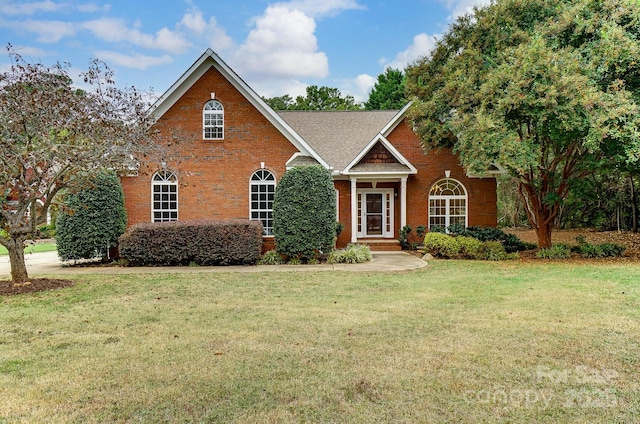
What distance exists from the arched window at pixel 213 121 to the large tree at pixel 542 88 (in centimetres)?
775

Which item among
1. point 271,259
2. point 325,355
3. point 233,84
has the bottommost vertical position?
point 325,355

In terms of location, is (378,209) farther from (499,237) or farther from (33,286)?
(33,286)

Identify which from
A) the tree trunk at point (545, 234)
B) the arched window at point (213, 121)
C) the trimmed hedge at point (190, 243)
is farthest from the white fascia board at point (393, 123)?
the trimmed hedge at point (190, 243)

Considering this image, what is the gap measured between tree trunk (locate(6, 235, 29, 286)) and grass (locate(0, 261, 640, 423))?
4.82 feet

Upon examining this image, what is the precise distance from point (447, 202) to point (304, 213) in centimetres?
821

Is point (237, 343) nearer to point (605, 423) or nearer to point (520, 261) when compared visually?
point (605, 423)

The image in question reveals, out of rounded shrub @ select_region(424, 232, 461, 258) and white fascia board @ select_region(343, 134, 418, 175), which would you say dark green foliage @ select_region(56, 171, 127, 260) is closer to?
white fascia board @ select_region(343, 134, 418, 175)

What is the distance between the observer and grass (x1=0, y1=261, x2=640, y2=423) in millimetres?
3881

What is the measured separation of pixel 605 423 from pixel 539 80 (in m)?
11.2

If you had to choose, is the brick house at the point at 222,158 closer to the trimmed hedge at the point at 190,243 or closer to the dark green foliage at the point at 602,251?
the trimmed hedge at the point at 190,243

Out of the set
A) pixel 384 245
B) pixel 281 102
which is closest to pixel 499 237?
pixel 384 245

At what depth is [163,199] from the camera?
16.5 metres

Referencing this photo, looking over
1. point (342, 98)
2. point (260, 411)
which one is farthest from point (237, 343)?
point (342, 98)

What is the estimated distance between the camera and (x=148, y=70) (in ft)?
→ 60.6
